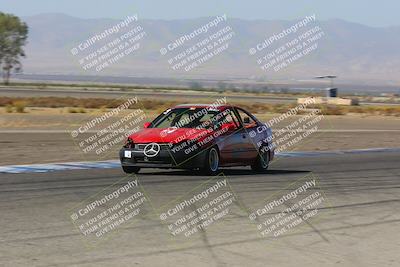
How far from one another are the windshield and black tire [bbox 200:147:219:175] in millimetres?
480

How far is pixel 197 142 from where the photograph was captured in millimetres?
14547

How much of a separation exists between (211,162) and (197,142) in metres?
0.56

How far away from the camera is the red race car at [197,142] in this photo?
14.5m

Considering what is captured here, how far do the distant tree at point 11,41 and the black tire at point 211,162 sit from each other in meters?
106

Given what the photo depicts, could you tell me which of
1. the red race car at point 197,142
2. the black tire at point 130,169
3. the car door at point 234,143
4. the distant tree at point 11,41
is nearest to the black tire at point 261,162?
the red race car at point 197,142

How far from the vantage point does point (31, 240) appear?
8.19 m

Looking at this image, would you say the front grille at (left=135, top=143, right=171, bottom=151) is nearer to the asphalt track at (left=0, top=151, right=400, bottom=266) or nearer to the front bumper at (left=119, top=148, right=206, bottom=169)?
the front bumper at (left=119, top=148, right=206, bottom=169)

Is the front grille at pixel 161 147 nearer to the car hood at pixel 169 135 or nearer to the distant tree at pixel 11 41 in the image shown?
the car hood at pixel 169 135

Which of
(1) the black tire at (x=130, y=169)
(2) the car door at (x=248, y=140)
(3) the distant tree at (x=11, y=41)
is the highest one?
(1) the black tire at (x=130, y=169)

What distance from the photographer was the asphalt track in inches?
297

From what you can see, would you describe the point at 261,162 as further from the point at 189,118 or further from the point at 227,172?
the point at 189,118

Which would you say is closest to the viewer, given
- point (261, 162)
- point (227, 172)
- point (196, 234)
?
point (196, 234)

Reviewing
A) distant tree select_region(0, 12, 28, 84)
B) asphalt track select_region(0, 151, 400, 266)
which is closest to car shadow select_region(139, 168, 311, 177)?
asphalt track select_region(0, 151, 400, 266)

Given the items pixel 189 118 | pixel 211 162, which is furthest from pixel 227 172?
pixel 189 118
